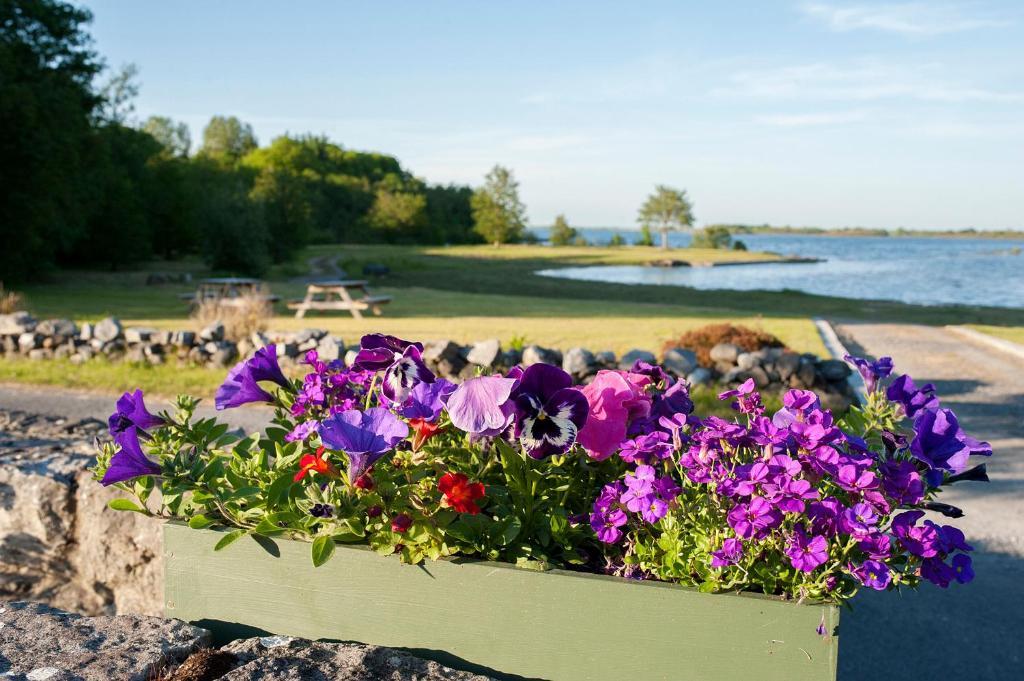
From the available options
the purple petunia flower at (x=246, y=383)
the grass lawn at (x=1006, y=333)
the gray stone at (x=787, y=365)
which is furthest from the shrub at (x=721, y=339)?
the purple petunia flower at (x=246, y=383)

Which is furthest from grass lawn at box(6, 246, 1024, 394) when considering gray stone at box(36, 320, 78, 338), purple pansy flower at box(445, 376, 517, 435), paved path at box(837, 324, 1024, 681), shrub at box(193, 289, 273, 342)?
purple pansy flower at box(445, 376, 517, 435)

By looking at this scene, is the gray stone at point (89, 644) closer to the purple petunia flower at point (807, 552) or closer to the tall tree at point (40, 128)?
the purple petunia flower at point (807, 552)

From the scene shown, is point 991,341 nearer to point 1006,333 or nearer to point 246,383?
point 1006,333

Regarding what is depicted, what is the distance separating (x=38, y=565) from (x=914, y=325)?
1634 centimetres

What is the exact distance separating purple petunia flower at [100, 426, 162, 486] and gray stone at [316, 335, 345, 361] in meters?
6.65

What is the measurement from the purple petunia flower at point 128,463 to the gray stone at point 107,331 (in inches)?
345

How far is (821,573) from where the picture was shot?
5.66 ft

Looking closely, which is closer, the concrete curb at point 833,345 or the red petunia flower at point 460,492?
the red petunia flower at point 460,492

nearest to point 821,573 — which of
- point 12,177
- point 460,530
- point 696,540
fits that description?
point 696,540

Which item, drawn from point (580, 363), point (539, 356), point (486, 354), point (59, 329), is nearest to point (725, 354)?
point (580, 363)

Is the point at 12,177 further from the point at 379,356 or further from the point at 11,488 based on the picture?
the point at 379,356

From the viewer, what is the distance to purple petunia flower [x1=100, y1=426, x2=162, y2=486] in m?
1.92

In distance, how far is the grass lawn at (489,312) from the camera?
9.53 metres

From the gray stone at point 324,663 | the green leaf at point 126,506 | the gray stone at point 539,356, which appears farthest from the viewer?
the gray stone at point 539,356
